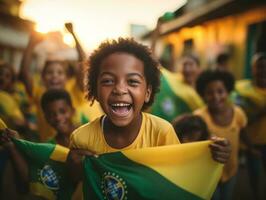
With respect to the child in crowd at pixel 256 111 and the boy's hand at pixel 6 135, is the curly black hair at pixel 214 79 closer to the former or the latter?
the child in crowd at pixel 256 111

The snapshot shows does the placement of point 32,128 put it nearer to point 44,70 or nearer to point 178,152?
point 44,70

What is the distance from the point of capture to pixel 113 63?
91.4 inches

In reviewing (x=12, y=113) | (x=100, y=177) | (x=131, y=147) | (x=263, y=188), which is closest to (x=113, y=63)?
(x=131, y=147)

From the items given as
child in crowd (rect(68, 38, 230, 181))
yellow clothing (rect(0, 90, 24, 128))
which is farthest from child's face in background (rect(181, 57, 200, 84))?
child in crowd (rect(68, 38, 230, 181))

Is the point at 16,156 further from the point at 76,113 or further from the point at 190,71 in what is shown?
the point at 190,71

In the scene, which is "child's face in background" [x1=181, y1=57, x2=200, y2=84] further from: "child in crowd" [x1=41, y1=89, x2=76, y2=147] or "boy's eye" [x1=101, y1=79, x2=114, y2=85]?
"boy's eye" [x1=101, y1=79, x2=114, y2=85]

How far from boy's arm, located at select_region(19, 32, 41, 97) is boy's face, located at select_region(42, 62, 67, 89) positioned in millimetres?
218

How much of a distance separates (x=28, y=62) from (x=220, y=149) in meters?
3.22

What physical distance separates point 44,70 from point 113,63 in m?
2.88

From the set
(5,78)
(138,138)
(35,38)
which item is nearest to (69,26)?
(138,138)

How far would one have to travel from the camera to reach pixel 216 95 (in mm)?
4203

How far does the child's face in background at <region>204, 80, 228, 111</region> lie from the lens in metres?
4.18

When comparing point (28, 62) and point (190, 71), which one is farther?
point (190, 71)

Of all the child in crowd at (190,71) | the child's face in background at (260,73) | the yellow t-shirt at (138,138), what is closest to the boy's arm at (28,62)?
the child in crowd at (190,71)
